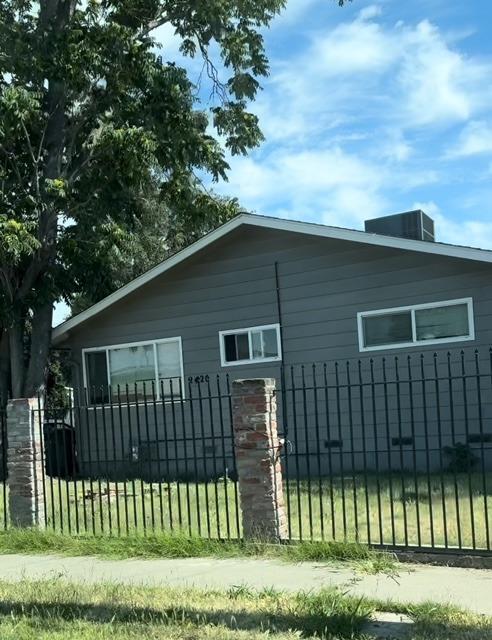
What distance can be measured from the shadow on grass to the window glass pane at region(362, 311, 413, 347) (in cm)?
873

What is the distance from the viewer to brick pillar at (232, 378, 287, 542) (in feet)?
26.2

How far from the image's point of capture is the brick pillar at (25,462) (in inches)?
378

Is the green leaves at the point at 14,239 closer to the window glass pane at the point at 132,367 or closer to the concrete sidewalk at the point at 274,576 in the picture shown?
the window glass pane at the point at 132,367

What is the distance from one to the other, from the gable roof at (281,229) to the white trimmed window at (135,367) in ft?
2.85

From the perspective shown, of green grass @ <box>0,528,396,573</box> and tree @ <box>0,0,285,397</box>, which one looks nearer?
green grass @ <box>0,528,396,573</box>

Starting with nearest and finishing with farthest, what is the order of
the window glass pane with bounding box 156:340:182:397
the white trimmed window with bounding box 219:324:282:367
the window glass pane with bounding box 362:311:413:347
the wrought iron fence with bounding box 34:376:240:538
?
the wrought iron fence with bounding box 34:376:240:538 → the window glass pane with bounding box 362:311:413:347 → the white trimmed window with bounding box 219:324:282:367 → the window glass pane with bounding box 156:340:182:397

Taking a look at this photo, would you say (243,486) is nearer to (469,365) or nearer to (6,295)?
(469,365)

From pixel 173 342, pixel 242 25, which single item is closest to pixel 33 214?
pixel 173 342

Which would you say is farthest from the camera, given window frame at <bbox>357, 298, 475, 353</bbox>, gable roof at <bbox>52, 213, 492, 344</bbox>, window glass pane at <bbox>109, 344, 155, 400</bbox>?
window glass pane at <bbox>109, 344, 155, 400</bbox>

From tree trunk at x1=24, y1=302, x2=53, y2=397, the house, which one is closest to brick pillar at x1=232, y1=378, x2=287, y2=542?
the house

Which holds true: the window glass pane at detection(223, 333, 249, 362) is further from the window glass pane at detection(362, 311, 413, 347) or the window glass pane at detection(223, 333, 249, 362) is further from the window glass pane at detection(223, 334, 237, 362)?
the window glass pane at detection(362, 311, 413, 347)

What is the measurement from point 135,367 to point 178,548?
343 inches

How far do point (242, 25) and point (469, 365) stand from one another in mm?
10360

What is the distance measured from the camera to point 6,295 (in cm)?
1628
